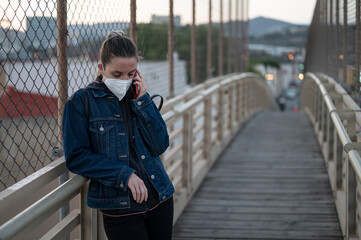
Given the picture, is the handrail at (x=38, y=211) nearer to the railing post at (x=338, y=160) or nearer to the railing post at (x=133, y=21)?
the railing post at (x=133, y=21)

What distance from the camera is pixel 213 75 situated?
8883 millimetres

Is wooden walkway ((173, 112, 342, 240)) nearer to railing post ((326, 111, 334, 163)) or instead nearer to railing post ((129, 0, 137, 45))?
railing post ((326, 111, 334, 163))

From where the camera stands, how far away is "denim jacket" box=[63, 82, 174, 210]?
2201 millimetres

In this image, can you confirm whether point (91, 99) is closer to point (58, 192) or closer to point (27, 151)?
point (58, 192)

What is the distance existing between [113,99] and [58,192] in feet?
1.36

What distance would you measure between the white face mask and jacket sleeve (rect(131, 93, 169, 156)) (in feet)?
0.25

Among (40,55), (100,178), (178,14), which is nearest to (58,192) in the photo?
(100,178)

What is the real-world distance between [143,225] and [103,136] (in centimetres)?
39

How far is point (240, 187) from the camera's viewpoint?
5879mm

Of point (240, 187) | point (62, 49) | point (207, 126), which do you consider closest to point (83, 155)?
point (62, 49)

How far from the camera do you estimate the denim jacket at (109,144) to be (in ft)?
7.22

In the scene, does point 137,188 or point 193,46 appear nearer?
point 137,188

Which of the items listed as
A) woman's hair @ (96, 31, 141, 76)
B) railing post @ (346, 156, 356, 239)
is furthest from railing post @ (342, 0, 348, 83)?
woman's hair @ (96, 31, 141, 76)

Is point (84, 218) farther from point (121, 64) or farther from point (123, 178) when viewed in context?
point (121, 64)
